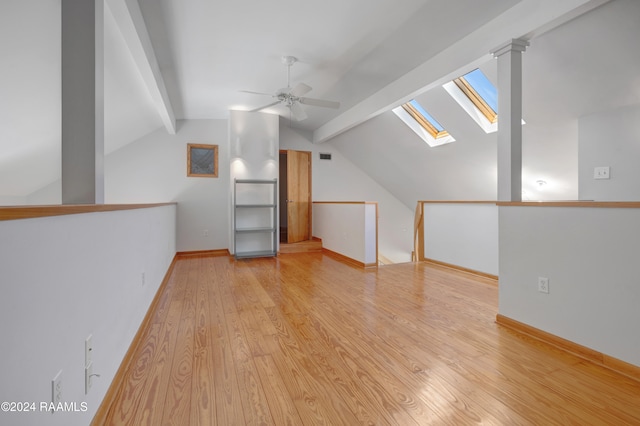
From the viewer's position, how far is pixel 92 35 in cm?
160

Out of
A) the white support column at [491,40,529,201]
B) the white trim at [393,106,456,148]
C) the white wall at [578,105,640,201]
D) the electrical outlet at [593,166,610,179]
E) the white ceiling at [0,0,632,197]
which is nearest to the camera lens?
the white ceiling at [0,0,632,197]

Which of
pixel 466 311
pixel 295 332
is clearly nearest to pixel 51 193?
pixel 295 332

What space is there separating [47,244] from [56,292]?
173 millimetres

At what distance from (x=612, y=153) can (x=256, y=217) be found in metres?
5.04

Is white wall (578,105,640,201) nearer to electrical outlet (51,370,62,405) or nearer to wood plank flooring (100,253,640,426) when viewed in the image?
wood plank flooring (100,253,640,426)

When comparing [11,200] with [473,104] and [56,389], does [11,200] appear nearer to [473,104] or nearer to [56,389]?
[56,389]

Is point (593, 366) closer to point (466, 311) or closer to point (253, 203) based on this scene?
point (466, 311)

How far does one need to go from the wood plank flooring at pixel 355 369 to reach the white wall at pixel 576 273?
0.20m

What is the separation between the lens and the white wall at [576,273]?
5.80 ft

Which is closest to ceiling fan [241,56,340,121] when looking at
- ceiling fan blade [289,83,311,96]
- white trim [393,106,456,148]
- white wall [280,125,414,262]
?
ceiling fan blade [289,83,311,96]

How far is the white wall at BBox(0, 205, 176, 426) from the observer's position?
0.77 metres

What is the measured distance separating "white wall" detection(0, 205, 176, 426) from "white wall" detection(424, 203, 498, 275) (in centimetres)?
381

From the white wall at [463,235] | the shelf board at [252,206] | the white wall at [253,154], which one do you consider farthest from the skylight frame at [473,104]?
the shelf board at [252,206]

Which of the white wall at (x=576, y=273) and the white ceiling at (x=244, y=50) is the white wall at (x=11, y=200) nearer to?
the white ceiling at (x=244, y=50)
